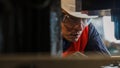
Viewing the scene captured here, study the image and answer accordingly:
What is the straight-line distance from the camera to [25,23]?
0.49 m

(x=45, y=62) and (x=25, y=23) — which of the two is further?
(x=25, y=23)

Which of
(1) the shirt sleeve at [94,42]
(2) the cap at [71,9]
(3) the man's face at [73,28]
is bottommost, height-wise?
(1) the shirt sleeve at [94,42]

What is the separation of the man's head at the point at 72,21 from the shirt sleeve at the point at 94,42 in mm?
32

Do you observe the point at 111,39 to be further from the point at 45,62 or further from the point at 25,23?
the point at 45,62

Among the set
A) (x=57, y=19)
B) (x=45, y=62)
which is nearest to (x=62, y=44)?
(x=57, y=19)

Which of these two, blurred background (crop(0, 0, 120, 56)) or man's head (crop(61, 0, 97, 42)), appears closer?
blurred background (crop(0, 0, 120, 56))

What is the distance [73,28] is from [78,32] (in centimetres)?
2

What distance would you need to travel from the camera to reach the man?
0.63m

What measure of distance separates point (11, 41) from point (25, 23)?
57 millimetres

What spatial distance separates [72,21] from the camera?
68 centimetres

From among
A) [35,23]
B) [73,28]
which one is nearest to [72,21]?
[73,28]

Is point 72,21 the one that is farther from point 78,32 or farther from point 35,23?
point 35,23

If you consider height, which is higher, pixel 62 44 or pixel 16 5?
pixel 16 5

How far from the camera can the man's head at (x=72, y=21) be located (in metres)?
0.63
